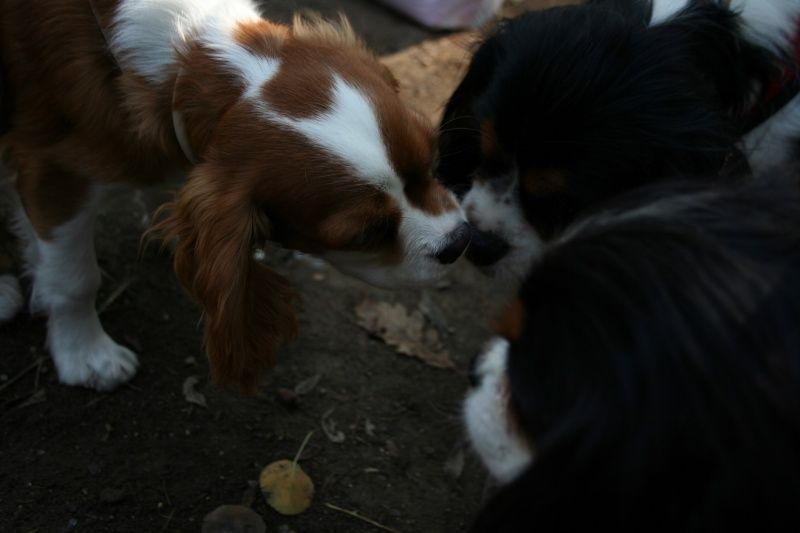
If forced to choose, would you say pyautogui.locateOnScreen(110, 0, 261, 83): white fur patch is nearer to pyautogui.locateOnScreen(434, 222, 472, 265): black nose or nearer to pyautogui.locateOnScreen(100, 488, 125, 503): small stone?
pyautogui.locateOnScreen(434, 222, 472, 265): black nose

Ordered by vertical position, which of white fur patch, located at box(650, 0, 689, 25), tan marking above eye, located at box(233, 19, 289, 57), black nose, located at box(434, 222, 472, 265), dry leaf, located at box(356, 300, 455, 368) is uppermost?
white fur patch, located at box(650, 0, 689, 25)

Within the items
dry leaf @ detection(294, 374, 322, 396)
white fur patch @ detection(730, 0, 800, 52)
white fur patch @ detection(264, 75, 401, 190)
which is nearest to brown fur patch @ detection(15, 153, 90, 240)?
white fur patch @ detection(264, 75, 401, 190)

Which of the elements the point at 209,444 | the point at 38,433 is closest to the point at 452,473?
the point at 209,444

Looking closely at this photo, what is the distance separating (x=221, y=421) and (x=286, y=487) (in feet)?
0.99

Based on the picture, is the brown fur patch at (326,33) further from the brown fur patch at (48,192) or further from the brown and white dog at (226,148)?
the brown fur patch at (48,192)

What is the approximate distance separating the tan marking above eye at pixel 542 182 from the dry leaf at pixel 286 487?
104 cm

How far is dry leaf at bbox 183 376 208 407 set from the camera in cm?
248

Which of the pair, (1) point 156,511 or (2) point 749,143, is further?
(2) point 749,143

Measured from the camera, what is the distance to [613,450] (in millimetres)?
1274

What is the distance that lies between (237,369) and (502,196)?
90cm

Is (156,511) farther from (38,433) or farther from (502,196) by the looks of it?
(502,196)

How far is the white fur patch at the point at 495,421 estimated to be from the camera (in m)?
1.64

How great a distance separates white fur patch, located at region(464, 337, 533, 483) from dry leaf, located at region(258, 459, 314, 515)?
2.14 ft

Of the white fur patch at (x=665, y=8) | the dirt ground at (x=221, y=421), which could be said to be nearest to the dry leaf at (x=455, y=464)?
the dirt ground at (x=221, y=421)
